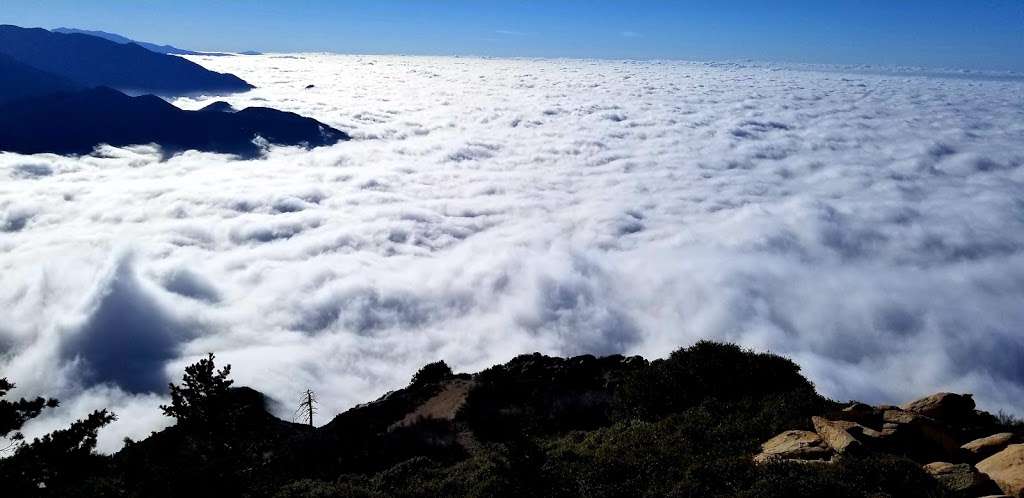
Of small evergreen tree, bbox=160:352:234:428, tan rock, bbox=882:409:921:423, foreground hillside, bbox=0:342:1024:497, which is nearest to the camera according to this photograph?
foreground hillside, bbox=0:342:1024:497

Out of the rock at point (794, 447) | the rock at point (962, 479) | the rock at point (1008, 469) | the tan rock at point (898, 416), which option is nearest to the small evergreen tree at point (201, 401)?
the rock at point (794, 447)

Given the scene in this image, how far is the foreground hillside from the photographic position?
11.5 metres

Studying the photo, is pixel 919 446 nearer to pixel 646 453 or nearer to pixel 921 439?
pixel 921 439

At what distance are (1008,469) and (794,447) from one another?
387 centimetres

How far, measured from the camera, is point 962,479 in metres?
11.0

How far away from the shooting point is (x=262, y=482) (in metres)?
A: 14.8

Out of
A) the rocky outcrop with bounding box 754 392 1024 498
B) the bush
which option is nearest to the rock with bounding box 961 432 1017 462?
the rocky outcrop with bounding box 754 392 1024 498

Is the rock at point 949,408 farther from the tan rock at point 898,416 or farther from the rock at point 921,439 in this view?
the rock at point 921,439

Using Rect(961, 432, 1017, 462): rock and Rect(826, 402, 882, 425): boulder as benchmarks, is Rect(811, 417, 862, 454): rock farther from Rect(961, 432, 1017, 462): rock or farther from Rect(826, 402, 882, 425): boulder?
Rect(961, 432, 1017, 462): rock

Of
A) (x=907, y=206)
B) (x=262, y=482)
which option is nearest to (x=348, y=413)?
(x=262, y=482)

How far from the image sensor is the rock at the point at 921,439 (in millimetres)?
12984

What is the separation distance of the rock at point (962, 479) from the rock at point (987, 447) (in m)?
1.75

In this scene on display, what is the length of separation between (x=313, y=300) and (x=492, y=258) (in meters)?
35.8

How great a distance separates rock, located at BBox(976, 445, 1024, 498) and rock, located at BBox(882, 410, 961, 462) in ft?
3.08
